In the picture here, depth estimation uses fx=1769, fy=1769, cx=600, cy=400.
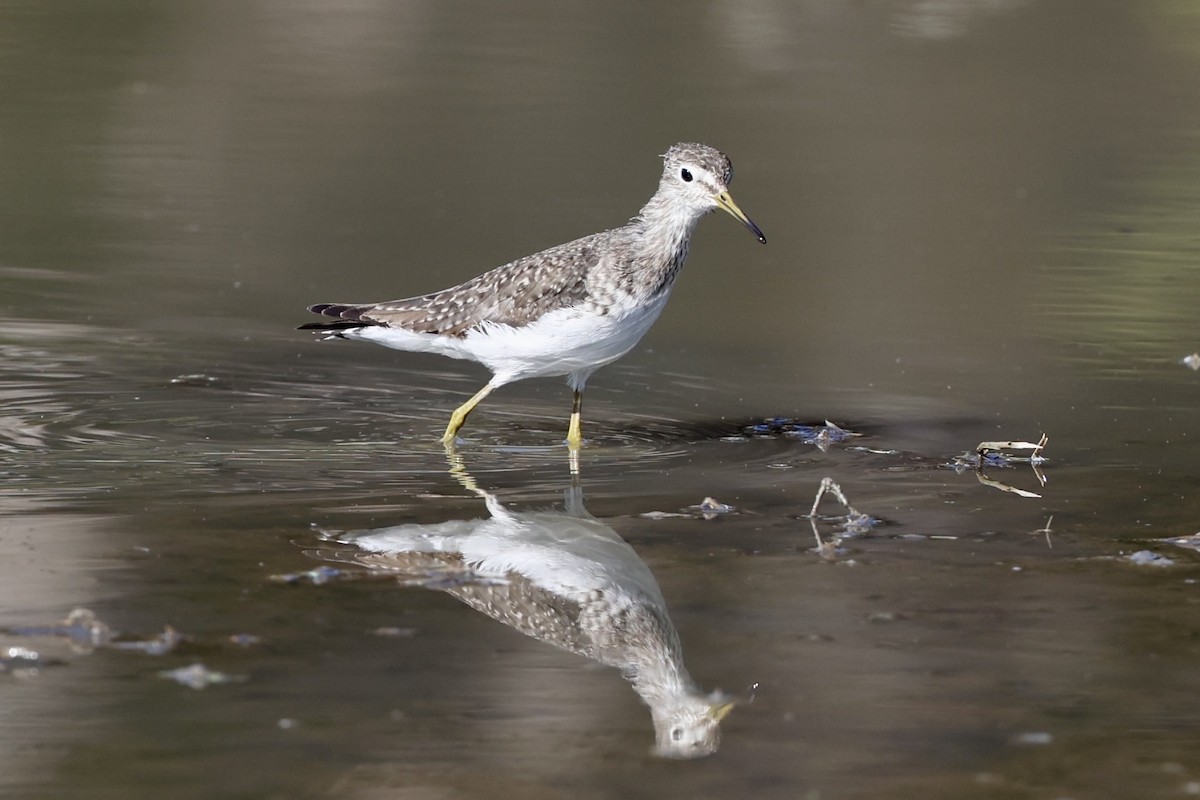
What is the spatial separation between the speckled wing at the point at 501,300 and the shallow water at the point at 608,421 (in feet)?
1.90

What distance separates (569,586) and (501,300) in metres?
3.19

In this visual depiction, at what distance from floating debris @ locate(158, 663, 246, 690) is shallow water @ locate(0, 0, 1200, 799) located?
0.04 metres

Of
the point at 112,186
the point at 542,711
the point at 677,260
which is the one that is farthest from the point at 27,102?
the point at 542,711

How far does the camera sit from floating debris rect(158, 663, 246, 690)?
564 centimetres

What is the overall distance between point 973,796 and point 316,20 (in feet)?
70.8

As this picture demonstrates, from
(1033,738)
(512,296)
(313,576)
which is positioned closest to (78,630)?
(313,576)

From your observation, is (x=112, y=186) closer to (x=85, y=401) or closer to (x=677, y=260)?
(x=85, y=401)

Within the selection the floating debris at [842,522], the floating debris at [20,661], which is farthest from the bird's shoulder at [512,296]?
the floating debris at [20,661]

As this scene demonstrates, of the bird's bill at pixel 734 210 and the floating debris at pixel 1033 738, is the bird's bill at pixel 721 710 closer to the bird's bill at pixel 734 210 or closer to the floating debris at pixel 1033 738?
the floating debris at pixel 1033 738

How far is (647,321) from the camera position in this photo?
9594mm

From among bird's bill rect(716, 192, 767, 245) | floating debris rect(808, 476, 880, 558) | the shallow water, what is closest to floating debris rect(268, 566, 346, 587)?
the shallow water

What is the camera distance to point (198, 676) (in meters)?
5.68

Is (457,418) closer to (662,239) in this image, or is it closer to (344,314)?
(344,314)

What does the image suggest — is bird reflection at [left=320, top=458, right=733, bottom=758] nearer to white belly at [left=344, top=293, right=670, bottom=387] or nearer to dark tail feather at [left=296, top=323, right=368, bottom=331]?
white belly at [left=344, top=293, right=670, bottom=387]
